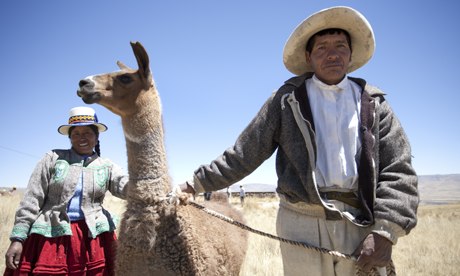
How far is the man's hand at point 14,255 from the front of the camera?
2723 mm

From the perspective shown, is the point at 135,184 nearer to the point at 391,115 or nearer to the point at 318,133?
the point at 318,133

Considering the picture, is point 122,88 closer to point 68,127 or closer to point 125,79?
point 125,79

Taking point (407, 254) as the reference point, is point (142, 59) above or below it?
above

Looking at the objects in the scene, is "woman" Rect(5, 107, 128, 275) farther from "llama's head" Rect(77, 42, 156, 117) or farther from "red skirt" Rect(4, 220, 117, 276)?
"llama's head" Rect(77, 42, 156, 117)

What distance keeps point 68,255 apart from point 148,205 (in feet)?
3.95

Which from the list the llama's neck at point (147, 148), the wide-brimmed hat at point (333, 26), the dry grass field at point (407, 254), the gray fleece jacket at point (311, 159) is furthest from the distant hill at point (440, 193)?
the llama's neck at point (147, 148)

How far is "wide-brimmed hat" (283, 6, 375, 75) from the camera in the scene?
2064 mm

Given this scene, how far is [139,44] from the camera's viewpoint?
247 centimetres

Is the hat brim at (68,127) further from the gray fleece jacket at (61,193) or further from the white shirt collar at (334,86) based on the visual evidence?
the white shirt collar at (334,86)

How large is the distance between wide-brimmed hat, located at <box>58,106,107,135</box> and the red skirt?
2.98ft

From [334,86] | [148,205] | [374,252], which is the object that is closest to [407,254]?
[374,252]

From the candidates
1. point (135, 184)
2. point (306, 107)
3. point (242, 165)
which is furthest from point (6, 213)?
point (306, 107)

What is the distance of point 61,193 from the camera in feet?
9.66

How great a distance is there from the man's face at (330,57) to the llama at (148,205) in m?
1.20
